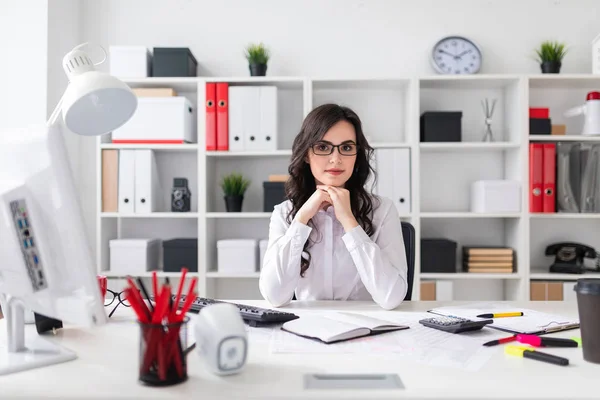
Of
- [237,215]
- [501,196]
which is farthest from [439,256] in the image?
[237,215]

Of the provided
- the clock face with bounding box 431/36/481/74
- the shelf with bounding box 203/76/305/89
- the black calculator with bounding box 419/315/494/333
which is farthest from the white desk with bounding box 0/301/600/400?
the clock face with bounding box 431/36/481/74

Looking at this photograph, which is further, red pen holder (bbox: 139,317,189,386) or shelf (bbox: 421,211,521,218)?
shelf (bbox: 421,211,521,218)

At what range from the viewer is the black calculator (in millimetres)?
1256

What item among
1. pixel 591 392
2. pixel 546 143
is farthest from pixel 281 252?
pixel 546 143

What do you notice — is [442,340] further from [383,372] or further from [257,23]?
[257,23]

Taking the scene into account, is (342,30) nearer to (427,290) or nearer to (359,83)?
(359,83)

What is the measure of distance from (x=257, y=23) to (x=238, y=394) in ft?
9.42

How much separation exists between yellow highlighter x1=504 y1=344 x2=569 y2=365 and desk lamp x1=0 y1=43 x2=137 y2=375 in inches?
30.6

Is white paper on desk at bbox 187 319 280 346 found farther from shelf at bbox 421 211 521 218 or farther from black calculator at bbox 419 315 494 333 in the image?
shelf at bbox 421 211 521 218

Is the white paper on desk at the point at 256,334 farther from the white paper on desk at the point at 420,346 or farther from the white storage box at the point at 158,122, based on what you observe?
the white storage box at the point at 158,122

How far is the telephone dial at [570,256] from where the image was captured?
3078 mm

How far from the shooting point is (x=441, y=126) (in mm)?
3082

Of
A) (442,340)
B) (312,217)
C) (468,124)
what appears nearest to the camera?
(442,340)

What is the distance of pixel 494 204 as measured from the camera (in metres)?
3.03
